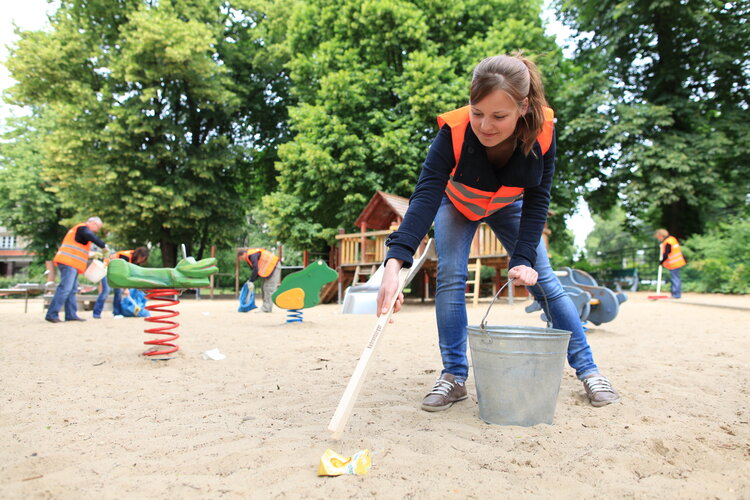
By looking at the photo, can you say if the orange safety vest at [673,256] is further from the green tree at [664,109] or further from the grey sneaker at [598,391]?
the grey sneaker at [598,391]

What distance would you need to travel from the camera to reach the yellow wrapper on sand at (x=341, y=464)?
161cm

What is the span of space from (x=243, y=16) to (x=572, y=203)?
45.5 ft

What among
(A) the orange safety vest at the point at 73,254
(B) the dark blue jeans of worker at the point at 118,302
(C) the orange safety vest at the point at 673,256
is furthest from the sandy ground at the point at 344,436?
(C) the orange safety vest at the point at 673,256

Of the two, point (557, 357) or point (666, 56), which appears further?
point (666, 56)

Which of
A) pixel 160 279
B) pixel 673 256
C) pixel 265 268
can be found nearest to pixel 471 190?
pixel 160 279

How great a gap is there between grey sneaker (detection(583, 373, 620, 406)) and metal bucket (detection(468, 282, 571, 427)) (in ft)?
1.48

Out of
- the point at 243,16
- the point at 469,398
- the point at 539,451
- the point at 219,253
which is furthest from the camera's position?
the point at 219,253

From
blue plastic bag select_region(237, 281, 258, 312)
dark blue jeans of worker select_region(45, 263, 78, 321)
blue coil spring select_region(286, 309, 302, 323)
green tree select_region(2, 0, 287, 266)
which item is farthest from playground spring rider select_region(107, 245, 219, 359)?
green tree select_region(2, 0, 287, 266)

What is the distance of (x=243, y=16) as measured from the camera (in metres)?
19.0

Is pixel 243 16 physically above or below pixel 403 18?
above

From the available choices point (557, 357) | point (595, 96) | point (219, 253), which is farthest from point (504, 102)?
point (219, 253)

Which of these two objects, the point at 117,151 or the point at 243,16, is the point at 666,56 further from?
the point at 117,151

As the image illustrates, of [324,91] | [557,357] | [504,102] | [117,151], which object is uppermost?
[324,91]

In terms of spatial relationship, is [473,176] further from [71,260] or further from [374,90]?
[374,90]
